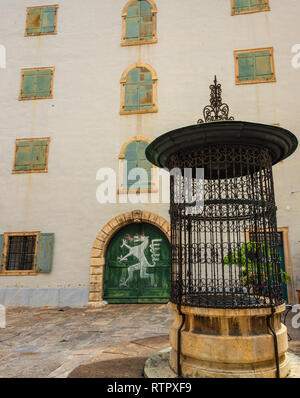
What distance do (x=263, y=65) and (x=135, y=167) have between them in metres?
5.46

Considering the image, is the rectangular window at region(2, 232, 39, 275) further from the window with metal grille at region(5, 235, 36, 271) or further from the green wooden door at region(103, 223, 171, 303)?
the green wooden door at region(103, 223, 171, 303)

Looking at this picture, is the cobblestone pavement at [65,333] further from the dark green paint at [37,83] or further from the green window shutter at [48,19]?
the green window shutter at [48,19]

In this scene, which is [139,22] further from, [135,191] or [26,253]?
[26,253]

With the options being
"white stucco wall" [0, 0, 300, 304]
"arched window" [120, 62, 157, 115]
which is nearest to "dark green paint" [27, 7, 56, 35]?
"white stucco wall" [0, 0, 300, 304]

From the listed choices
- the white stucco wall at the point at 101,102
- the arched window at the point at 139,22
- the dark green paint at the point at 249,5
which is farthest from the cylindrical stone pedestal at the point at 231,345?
the dark green paint at the point at 249,5

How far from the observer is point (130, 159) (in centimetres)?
1042

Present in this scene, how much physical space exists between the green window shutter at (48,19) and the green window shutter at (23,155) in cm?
460

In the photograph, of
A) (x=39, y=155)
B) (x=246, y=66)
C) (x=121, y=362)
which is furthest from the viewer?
(x=39, y=155)

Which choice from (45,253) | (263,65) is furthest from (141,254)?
(263,65)

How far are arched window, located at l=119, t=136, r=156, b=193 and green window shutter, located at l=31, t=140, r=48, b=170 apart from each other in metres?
2.72

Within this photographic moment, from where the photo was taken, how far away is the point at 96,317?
808 centimetres

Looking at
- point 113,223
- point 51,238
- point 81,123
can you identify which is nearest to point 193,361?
point 113,223

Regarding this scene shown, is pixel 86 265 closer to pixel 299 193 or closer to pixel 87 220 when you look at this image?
pixel 87 220

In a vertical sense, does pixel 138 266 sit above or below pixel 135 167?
below
